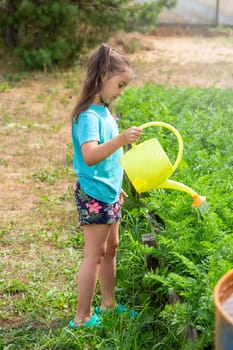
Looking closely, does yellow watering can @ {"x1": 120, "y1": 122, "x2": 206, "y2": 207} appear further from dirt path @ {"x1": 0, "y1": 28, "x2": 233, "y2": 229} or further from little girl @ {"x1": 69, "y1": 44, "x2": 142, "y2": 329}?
dirt path @ {"x1": 0, "y1": 28, "x2": 233, "y2": 229}

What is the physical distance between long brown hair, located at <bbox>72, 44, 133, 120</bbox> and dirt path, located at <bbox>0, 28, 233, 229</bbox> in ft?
6.58

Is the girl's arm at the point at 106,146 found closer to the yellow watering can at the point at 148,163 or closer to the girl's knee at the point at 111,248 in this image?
the yellow watering can at the point at 148,163

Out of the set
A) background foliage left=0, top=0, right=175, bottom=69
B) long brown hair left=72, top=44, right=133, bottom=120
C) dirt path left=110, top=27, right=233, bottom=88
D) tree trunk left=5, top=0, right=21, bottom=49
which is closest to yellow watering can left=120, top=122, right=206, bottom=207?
long brown hair left=72, top=44, right=133, bottom=120

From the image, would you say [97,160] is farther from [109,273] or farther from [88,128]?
[109,273]

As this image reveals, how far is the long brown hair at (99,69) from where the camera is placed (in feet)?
10.6

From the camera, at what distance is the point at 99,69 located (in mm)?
3232

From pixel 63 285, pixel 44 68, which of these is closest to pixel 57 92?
pixel 44 68

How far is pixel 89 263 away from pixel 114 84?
2.93 ft

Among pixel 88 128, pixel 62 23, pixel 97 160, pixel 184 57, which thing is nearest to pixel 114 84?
pixel 88 128

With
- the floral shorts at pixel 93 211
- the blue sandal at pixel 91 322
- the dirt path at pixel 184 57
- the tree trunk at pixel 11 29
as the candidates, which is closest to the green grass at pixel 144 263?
the blue sandal at pixel 91 322

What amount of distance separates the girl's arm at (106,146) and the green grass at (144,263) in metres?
0.55

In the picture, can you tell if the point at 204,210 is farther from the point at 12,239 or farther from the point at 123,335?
the point at 12,239

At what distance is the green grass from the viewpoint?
307cm

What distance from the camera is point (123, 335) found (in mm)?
3379
